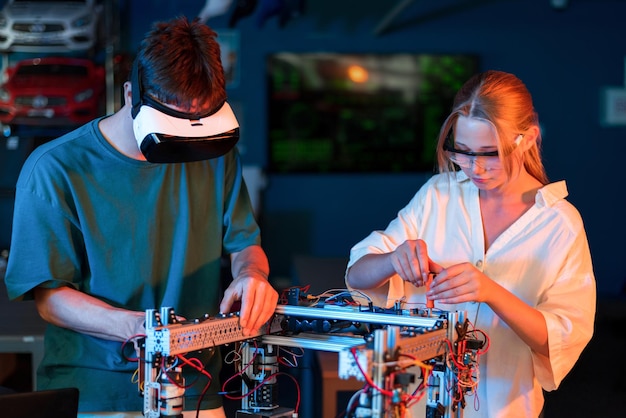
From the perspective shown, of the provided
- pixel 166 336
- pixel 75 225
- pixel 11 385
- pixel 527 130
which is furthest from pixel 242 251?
pixel 11 385

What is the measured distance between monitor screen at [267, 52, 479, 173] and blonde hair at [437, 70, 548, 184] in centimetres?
473

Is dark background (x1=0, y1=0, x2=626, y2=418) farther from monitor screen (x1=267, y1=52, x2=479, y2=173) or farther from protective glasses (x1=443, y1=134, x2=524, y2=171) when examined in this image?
protective glasses (x1=443, y1=134, x2=524, y2=171)

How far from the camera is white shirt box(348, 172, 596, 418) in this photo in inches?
76.1

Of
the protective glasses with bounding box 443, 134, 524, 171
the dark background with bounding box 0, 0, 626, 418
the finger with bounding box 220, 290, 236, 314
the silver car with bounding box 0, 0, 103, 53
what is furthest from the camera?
the dark background with bounding box 0, 0, 626, 418

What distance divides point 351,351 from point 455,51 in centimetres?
574

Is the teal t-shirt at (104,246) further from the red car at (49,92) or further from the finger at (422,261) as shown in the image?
the red car at (49,92)

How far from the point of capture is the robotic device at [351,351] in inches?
56.8

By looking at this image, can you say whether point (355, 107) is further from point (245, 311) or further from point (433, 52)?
point (245, 311)

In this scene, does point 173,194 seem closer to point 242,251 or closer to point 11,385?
point 242,251

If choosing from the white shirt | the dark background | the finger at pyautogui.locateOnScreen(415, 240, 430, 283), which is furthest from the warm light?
the finger at pyautogui.locateOnScreen(415, 240, 430, 283)

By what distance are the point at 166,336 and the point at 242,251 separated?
24.9 inches

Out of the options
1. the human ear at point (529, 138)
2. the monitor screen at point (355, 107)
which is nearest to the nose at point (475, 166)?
the human ear at point (529, 138)

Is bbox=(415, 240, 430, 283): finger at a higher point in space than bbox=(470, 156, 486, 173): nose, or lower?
lower

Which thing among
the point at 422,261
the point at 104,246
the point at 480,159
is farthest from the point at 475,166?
the point at 104,246
